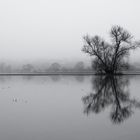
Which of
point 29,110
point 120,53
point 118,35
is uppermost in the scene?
point 118,35

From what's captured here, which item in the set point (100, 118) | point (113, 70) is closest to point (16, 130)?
point (100, 118)

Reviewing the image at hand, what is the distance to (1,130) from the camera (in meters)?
5.34

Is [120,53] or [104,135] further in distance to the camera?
[120,53]

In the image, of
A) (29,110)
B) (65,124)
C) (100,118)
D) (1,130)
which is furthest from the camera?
(29,110)

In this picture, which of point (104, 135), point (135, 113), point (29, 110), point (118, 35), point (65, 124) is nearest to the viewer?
point (104, 135)

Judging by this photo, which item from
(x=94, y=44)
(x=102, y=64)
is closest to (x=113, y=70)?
(x=102, y=64)

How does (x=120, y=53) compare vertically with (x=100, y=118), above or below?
above

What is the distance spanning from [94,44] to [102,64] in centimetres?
449

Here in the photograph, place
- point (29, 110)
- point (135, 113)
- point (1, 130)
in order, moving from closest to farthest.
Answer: point (1, 130), point (135, 113), point (29, 110)

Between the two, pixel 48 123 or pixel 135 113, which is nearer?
pixel 48 123

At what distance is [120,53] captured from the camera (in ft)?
147

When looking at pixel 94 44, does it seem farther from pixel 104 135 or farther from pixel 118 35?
pixel 104 135

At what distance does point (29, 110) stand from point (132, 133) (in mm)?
4163

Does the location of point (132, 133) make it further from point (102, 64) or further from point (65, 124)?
point (102, 64)
